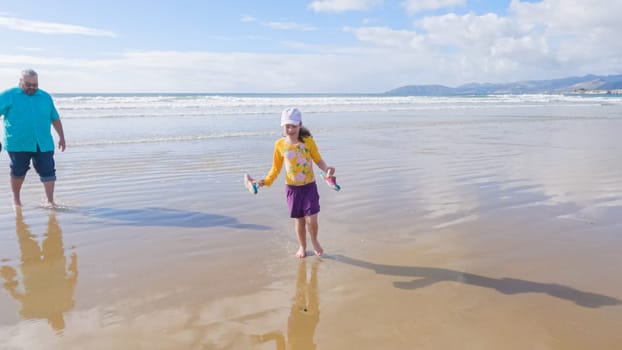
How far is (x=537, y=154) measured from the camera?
452 inches

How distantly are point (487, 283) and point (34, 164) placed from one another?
635 cm

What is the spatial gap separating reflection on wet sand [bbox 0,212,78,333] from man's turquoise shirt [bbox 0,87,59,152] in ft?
5.67

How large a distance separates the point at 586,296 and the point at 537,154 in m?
8.77

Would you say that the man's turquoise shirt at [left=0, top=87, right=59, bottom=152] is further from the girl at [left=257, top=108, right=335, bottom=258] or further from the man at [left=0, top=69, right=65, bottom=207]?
the girl at [left=257, top=108, right=335, bottom=258]

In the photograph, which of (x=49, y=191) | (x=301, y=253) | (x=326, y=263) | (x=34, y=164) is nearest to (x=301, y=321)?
(x=326, y=263)

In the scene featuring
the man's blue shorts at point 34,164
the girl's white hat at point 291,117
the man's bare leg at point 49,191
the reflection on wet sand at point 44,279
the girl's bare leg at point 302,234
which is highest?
the girl's white hat at point 291,117

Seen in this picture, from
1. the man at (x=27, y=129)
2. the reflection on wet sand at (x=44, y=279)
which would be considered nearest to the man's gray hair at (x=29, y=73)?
the man at (x=27, y=129)

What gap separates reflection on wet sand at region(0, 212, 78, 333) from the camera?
11.3 feet

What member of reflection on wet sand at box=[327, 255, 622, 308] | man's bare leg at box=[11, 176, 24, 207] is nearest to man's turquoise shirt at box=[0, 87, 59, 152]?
man's bare leg at box=[11, 176, 24, 207]

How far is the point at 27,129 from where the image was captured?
640 cm

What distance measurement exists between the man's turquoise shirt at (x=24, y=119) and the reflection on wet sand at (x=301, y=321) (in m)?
4.81

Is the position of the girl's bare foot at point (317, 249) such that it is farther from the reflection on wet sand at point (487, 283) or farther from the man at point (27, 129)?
the man at point (27, 129)

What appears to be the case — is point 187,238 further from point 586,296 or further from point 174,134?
point 174,134

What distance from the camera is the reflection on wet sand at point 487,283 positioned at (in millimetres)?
3604
